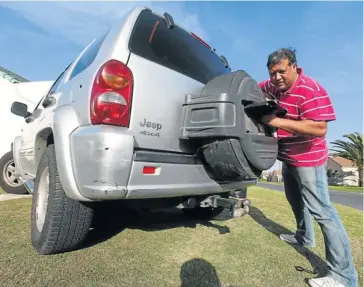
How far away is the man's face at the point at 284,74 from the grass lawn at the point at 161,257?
5.06 feet

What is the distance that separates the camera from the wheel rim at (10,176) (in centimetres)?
534

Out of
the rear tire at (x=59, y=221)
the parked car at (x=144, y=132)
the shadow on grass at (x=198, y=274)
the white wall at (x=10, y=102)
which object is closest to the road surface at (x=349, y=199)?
the shadow on grass at (x=198, y=274)

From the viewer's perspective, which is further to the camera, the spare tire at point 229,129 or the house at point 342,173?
the house at point 342,173

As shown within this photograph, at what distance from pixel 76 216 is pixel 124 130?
2.66 ft

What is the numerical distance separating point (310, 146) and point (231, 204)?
815 millimetres

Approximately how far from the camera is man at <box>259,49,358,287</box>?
2127 mm

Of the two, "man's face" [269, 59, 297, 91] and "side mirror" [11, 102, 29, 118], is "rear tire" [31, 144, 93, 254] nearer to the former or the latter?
"man's face" [269, 59, 297, 91]

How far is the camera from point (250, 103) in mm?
2012

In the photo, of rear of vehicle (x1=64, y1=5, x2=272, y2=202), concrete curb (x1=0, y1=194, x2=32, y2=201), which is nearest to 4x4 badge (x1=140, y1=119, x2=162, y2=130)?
rear of vehicle (x1=64, y1=5, x2=272, y2=202)

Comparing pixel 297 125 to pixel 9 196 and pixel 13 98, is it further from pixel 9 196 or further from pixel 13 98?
pixel 13 98

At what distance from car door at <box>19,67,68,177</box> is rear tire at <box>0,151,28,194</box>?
1.92 meters

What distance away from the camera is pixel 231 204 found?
236cm

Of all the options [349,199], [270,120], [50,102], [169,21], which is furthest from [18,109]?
[349,199]

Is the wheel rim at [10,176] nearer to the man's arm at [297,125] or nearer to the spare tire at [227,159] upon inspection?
the spare tire at [227,159]
